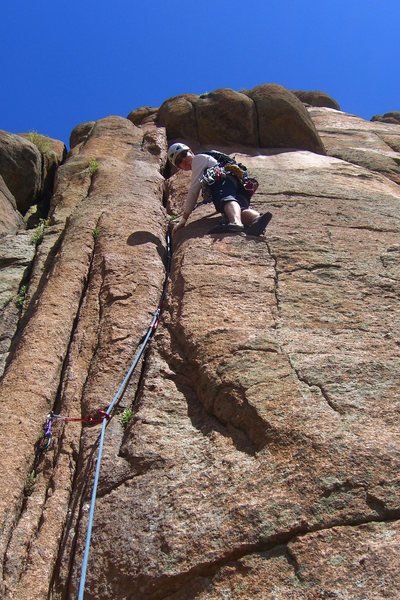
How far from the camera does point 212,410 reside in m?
5.56

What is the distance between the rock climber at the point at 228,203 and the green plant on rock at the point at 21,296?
7.11ft

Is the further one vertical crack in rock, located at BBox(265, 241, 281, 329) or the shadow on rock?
the shadow on rock

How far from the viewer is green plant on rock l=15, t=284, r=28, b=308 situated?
832 cm

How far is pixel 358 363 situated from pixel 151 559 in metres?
2.46

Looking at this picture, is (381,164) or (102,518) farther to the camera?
(381,164)

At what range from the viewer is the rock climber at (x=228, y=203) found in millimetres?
8328

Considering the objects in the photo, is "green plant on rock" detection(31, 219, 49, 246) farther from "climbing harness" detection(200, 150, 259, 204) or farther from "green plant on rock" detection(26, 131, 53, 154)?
"green plant on rock" detection(26, 131, 53, 154)

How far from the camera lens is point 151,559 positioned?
4.42 metres

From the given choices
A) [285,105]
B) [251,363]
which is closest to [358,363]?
[251,363]

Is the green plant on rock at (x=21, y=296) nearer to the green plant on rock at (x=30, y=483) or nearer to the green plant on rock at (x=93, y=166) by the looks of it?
the green plant on rock at (x=93, y=166)

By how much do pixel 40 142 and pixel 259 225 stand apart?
26.7ft

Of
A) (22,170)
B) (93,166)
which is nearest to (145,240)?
(93,166)

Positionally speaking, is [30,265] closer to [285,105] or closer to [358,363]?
[358,363]

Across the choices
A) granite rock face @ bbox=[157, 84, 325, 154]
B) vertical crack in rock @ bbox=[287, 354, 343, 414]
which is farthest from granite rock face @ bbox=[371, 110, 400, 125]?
vertical crack in rock @ bbox=[287, 354, 343, 414]
